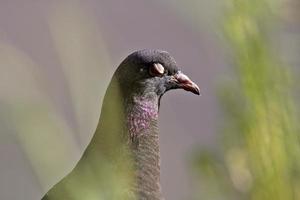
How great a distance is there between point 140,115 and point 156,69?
13cm

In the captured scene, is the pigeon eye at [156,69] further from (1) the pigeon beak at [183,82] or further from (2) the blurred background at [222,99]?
(2) the blurred background at [222,99]

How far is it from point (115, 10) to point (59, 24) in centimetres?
462

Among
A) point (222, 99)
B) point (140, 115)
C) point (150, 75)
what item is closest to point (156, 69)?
point (150, 75)

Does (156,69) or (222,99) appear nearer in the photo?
(222,99)

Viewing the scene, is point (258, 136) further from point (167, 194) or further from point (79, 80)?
point (167, 194)

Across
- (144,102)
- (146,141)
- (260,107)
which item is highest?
(144,102)

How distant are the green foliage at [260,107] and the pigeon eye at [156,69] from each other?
186 cm

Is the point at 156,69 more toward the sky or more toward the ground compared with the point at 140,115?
more toward the sky

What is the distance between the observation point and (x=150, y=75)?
291 cm

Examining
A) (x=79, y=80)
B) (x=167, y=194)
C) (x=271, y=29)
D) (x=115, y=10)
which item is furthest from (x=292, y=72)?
(x=115, y=10)

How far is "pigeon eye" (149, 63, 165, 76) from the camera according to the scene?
2890 millimetres

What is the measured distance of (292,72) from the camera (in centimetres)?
108

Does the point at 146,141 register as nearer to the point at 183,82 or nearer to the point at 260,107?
the point at 183,82

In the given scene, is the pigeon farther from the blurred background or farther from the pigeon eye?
the blurred background
